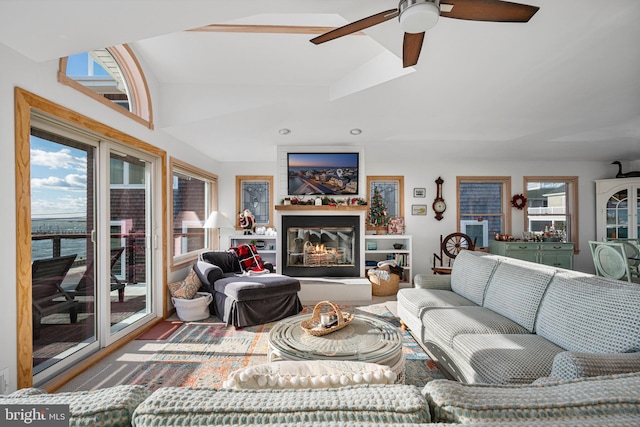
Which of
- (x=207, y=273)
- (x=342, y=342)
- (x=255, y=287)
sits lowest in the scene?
(x=342, y=342)

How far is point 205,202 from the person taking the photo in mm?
5723

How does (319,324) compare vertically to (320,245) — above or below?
below

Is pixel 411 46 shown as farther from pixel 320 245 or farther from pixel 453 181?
pixel 453 181

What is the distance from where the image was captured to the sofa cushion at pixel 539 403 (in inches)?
28.2

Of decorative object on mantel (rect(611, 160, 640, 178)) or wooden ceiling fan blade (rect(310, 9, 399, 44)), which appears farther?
decorative object on mantel (rect(611, 160, 640, 178))

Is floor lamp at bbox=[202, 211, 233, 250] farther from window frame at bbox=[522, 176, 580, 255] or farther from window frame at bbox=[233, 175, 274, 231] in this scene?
window frame at bbox=[522, 176, 580, 255]

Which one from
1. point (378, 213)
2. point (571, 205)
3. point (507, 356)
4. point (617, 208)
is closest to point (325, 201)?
point (378, 213)

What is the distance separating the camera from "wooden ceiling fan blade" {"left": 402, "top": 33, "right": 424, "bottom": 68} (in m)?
1.87

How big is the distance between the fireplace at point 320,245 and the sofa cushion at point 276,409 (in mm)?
4268

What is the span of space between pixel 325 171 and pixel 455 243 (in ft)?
9.83

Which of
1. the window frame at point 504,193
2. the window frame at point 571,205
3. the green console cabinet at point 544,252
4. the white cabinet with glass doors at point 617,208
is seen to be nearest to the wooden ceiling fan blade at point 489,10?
the window frame at point 504,193

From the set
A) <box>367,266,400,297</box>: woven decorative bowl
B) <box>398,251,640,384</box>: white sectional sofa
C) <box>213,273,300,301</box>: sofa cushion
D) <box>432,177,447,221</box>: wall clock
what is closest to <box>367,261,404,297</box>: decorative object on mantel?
<box>367,266,400,297</box>: woven decorative bowl

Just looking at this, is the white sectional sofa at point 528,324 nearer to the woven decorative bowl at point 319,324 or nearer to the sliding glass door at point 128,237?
the woven decorative bowl at point 319,324

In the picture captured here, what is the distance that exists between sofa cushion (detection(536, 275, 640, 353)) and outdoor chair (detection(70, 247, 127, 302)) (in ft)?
12.4
